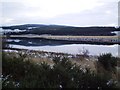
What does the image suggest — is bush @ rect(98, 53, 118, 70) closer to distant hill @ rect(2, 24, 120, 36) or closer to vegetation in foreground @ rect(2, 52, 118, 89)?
distant hill @ rect(2, 24, 120, 36)

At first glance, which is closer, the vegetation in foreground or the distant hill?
the vegetation in foreground

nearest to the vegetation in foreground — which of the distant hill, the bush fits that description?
the distant hill

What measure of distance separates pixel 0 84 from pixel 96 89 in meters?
1.65

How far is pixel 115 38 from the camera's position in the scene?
259 inches

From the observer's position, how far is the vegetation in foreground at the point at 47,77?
502 cm

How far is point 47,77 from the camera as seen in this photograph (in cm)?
538

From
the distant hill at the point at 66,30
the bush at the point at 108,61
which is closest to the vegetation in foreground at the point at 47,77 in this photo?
the distant hill at the point at 66,30

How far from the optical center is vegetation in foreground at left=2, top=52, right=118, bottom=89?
16.5 feet

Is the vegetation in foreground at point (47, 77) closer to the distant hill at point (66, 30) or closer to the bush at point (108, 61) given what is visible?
the distant hill at point (66, 30)

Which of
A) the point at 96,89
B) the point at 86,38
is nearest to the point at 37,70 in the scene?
the point at 96,89

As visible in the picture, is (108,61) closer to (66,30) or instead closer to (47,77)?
(66,30)

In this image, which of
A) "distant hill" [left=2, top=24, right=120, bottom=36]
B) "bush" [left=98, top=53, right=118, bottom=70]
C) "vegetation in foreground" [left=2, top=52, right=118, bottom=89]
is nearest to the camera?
"vegetation in foreground" [left=2, top=52, right=118, bottom=89]

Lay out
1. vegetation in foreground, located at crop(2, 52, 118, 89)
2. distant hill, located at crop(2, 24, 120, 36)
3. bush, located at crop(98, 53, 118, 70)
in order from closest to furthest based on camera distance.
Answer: vegetation in foreground, located at crop(2, 52, 118, 89) < distant hill, located at crop(2, 24, 120, 36) < bush, located at crop(98, 53, 118, 70)

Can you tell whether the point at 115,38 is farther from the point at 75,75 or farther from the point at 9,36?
the point at 9,36
